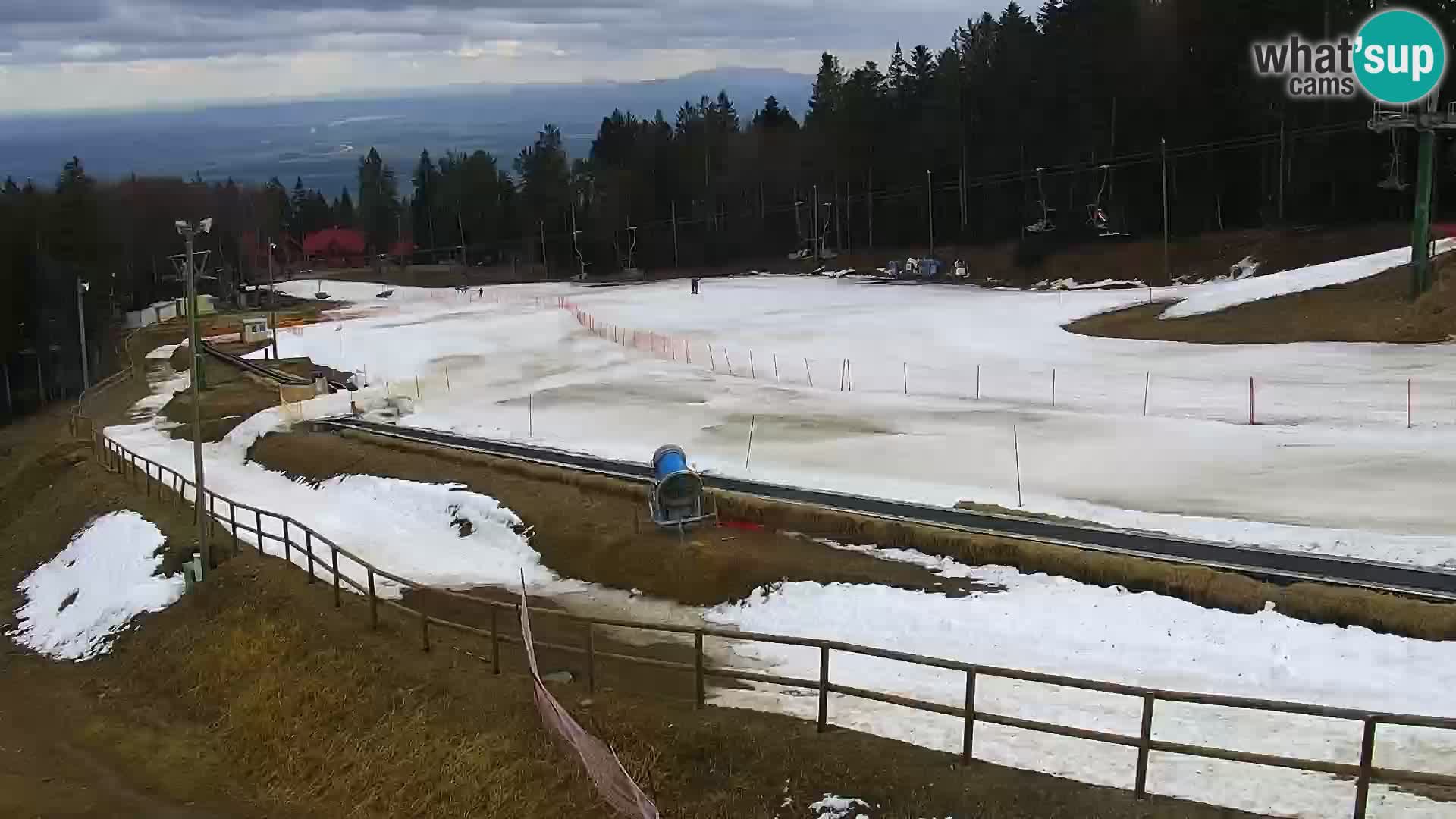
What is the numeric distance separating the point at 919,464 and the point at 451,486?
39.1 feet

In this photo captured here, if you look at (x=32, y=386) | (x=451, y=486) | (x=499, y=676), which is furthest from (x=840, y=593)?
(x=32, y=386)

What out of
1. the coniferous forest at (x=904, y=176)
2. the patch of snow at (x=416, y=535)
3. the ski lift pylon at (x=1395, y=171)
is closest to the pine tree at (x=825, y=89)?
the coniferous forest at (x=904, y=176)

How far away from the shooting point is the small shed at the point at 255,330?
81.8 meters

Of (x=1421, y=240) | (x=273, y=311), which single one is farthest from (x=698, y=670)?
(x=273, y=311)

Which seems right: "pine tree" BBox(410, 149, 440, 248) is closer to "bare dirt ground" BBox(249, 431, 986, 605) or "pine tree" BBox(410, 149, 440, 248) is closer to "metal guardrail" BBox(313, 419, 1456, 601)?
"bare dirt ground" BBox(249, 431, 986, 605)

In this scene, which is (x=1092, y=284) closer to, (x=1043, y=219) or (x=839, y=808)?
(x=1043, y=219)

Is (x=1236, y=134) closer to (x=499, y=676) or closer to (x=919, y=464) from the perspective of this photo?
(x=919, y=464)

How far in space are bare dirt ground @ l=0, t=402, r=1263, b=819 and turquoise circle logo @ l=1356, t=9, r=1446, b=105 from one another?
4891 centimetres

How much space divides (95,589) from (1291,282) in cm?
4799

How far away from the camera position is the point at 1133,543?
22.1 m

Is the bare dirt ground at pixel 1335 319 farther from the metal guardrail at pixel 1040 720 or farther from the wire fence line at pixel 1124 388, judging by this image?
the metal guardrail at pixel 1040 720

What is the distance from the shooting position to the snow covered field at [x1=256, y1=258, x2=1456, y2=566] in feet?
84.0

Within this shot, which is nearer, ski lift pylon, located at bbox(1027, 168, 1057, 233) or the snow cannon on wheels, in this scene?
the snow cannon on wheels

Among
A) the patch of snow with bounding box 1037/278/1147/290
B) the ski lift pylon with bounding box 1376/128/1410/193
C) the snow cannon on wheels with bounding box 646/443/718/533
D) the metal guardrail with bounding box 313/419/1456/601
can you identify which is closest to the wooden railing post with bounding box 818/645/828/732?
the metal guardrail with bounding box 313/419/1456/601
